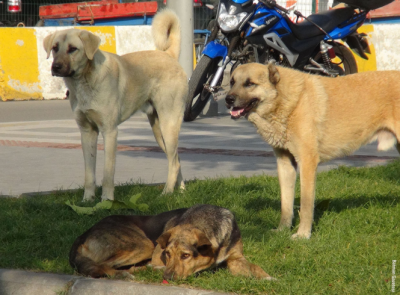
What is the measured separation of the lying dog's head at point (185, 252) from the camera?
379 cm

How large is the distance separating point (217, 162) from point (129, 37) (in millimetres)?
10357

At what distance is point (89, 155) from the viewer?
20.2 ft

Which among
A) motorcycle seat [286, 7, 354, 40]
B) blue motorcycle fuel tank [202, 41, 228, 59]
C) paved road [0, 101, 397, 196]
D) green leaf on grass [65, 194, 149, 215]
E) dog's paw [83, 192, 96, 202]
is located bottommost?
paved road [0, 101, 397, 196]

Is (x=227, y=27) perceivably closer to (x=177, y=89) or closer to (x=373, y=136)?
(x=177, y=89)

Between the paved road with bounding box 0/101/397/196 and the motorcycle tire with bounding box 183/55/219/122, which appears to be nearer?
the paved road with bounding box 0/101/397/196

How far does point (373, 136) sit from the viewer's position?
17.3 feet

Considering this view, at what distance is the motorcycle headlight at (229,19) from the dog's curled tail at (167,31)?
124 inches

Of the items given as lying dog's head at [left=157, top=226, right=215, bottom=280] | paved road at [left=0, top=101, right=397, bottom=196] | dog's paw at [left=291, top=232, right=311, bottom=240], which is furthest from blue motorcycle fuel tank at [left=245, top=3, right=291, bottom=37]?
lying dog's head at [left=157, top=226, right=215, bottom=280]

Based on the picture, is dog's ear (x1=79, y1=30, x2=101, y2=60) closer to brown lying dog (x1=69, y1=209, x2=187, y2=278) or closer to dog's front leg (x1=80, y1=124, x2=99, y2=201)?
dog's front leg (x1=80, y1=124, x2=99, y2=201)

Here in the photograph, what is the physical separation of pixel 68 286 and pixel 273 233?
6.04 feet

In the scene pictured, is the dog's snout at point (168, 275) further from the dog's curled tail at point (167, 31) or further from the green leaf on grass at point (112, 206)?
the dog's curled tail at point (167, 31)

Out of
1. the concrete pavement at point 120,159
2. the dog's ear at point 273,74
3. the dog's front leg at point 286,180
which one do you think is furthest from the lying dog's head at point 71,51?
the dog's front leg at point 286,180

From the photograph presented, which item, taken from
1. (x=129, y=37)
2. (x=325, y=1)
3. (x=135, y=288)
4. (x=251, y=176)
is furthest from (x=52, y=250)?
(x=325, y=1)

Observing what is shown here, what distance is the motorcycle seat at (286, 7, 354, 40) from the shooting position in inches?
401
